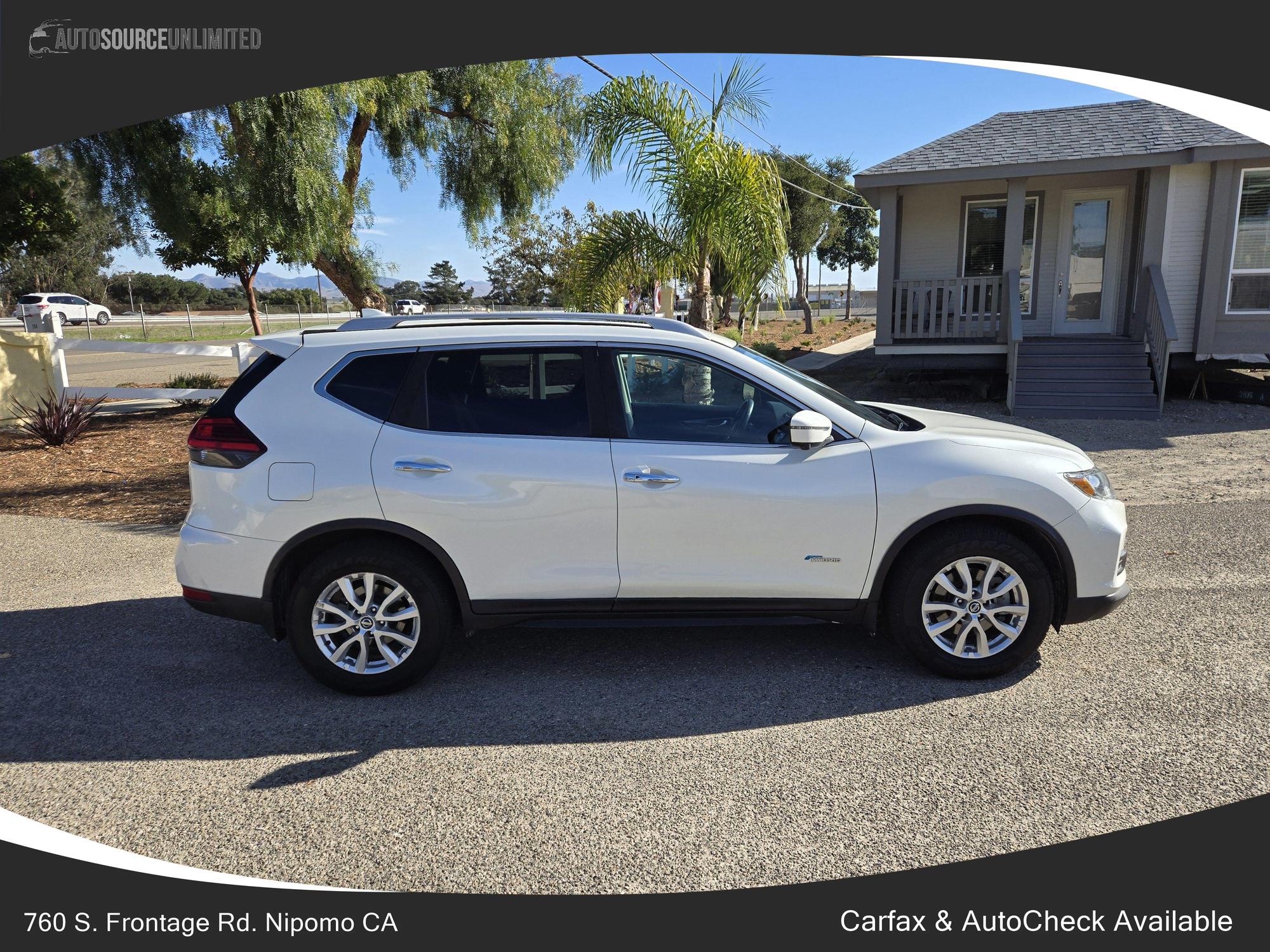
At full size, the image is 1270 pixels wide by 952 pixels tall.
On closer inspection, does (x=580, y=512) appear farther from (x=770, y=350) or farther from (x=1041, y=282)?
(x=770, y=350)

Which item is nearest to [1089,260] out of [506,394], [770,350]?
[770,350]

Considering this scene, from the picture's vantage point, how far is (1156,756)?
3.77 meters

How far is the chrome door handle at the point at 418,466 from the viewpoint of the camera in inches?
171

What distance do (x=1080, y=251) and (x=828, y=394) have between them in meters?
13.8

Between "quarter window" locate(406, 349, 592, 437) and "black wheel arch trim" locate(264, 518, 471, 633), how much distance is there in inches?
20.9

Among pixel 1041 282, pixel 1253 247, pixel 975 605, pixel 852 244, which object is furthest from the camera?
pixel 852 244

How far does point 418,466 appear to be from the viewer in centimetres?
436

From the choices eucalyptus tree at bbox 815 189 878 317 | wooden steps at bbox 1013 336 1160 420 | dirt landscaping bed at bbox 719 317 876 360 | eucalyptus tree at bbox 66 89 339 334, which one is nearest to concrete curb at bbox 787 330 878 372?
dirt landscaping bed at bbox 719 317 876 360

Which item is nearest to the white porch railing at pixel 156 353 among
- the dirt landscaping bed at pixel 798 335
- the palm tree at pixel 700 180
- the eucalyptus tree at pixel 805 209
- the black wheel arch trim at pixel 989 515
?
the palm tree at pixel 700 180

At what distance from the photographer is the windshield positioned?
4715 millimetres

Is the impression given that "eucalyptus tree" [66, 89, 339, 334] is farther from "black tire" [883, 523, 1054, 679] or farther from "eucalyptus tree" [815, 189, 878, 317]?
"eucalyptus tree" [815, 189, 878, 317]

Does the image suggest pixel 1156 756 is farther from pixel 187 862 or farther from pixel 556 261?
pixel 556 261

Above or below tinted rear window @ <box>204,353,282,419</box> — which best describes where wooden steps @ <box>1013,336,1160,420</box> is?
below

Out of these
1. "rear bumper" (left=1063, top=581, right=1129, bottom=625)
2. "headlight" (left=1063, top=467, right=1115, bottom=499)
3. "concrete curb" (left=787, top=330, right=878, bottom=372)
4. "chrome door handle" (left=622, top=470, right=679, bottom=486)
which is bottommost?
"concrete curb" (left=787, top=330, right=878, bottom=372)
